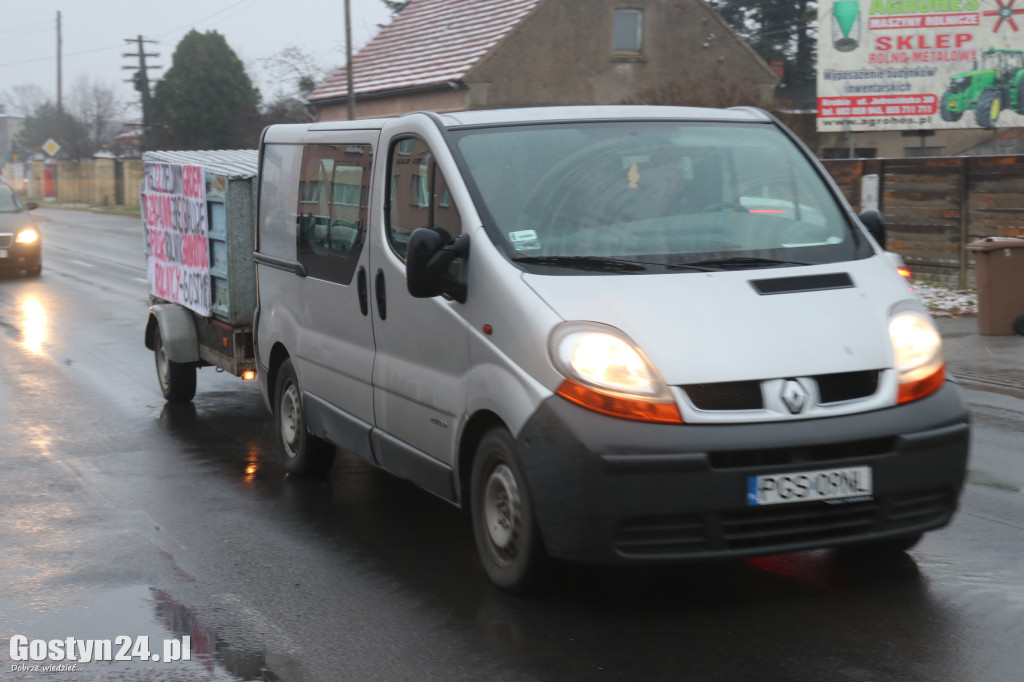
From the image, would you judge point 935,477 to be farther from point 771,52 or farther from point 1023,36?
point 771,52

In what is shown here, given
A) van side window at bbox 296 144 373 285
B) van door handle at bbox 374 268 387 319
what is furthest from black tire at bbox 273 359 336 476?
van door handle at bbox 374 268 387 319

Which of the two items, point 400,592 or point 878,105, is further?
point 878,105

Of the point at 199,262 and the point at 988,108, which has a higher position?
the point at 988,108

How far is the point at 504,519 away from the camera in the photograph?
5.13 meters

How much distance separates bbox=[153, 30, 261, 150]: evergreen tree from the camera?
58.7 meters

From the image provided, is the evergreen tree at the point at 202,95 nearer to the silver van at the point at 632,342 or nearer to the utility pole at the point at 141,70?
the utility pole at the point at 141,70

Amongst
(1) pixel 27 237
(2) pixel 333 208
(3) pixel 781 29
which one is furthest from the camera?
(3) pixel 781 29

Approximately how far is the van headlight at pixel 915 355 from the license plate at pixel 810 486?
1.20 feet

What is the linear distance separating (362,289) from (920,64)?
21.9 meters

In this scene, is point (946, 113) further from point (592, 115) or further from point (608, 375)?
→ point (608, 375)

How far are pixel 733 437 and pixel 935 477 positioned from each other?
2.82 feet

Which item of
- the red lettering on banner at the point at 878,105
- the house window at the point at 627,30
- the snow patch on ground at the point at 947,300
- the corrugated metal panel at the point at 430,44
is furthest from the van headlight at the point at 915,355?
the house window at the point at 627,30

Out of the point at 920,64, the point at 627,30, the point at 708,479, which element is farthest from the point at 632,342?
the point at 627,30

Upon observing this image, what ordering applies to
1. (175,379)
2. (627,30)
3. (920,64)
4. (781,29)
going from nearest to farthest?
(175,379), (920,64), (627,30), (781,29)
